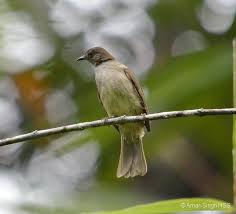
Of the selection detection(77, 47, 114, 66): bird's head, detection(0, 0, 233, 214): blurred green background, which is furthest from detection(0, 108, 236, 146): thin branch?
detection(77, 47, 114, 66): bird's head

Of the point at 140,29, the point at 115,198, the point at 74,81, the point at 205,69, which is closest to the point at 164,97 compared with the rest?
the point at 205,69

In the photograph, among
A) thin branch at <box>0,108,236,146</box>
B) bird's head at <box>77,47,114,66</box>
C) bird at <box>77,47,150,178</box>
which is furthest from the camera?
bird's head at <box>77,47,114,66</box>

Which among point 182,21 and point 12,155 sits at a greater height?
point 182,21

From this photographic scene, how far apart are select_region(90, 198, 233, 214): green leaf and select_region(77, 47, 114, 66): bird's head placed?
4.56 m

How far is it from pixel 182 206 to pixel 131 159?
12.2 feet

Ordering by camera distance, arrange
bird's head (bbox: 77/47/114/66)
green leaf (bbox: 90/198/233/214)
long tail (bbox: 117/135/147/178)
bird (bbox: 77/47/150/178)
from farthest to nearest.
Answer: bird's head (bbox: 77/47/114/66)
bird (bbox: 77/47/150/178)
long tail (bbox: 117/135/147/178)
green leaf (bbox: 90/198/233/214)

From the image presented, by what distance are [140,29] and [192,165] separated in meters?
2.79

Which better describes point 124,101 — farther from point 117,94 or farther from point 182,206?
point 182,206

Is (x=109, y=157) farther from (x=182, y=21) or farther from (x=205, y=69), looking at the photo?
(x=182, y=21)

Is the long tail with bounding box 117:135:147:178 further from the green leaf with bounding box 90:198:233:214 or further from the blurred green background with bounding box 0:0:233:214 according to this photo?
the green leaf with bounding box 90:198:233:214

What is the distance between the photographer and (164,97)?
3.19 m

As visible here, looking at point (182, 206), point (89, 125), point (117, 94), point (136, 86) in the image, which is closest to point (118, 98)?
point (117, 94)

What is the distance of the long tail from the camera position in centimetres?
461

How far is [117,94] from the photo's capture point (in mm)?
5293
